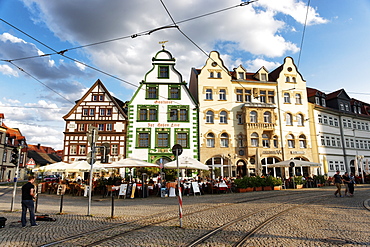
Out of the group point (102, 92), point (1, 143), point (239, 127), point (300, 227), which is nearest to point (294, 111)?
point (239, 127)

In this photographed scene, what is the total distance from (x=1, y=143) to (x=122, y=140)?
27.8 meters

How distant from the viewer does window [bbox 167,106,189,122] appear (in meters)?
32.0

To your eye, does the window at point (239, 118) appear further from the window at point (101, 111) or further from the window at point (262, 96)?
the window at point (101, 111)

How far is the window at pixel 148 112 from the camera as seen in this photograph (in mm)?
31747

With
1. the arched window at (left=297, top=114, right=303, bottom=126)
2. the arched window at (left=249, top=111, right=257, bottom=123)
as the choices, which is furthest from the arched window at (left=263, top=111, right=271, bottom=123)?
the arched window at (left=297, top=114, right=303, bottom=126)

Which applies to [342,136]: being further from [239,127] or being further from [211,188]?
[211,188]

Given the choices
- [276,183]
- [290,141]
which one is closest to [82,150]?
[276,183]

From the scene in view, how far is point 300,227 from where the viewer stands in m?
8.07

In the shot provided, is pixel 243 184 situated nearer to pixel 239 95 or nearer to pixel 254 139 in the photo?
pixel 254 139

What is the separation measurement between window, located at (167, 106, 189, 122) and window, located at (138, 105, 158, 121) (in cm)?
169

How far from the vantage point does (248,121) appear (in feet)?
107

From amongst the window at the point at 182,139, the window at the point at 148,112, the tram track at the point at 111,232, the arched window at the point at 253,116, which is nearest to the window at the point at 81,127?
the window at the point at 148,112

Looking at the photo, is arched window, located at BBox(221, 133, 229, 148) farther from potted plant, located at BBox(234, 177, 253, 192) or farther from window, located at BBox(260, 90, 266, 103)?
potted plant, located at BBox(234, 177, 253, 192)

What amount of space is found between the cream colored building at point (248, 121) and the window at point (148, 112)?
5.24 m
